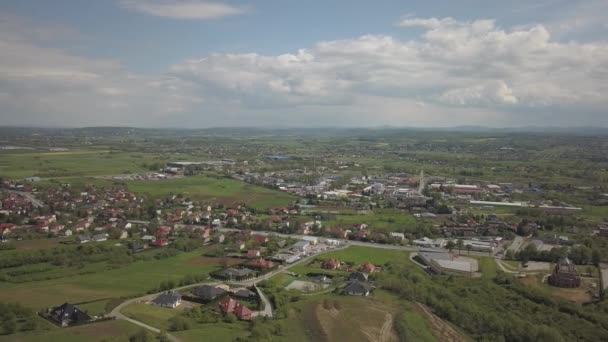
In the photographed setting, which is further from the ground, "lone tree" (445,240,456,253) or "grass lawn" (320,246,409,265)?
"lone tree" (445,240,456,253)

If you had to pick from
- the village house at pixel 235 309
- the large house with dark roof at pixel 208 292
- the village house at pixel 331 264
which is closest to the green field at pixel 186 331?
the village house at pixel 235 309

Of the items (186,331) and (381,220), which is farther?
(381,220)

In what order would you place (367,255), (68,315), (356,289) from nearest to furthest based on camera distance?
(68,315)
(356,289)
(367,255)

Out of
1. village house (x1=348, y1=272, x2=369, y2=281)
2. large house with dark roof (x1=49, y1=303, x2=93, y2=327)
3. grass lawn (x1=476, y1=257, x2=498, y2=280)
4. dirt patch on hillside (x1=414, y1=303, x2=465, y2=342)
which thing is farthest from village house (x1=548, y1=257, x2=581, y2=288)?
large house with dark roof (x1=49, y1=303, x2=93, y2=327)

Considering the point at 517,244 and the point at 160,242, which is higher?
the point at 160,242

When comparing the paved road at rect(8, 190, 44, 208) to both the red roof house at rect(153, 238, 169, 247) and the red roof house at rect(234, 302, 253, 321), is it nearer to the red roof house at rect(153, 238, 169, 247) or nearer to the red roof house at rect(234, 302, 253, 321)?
the red roof house at rect(153, 238, 169, 247)

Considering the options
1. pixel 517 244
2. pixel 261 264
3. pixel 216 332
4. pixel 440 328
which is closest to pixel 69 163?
pixel 261 264

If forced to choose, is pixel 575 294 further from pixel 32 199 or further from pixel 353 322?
pixel 32 199
